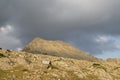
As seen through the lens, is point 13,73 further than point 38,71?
No

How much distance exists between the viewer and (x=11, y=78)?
11919 centimetres

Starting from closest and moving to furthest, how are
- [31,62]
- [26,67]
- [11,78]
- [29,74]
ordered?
1. [11,78]
2. [29,74]
3. [26,67]
4. [31,62]

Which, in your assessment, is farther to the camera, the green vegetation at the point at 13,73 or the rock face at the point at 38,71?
the rock face at the point at 38,71

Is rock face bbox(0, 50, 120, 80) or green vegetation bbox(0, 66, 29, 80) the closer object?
green vegetation bbox(0, 66, 29, 80)

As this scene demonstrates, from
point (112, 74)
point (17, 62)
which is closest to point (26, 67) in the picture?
point (17, 62)

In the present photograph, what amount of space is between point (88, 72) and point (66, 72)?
23.1 meters

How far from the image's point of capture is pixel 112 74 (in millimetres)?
181125

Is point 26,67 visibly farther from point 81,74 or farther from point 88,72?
point 88,72

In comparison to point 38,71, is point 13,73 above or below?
below

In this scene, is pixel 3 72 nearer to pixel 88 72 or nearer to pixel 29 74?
pixel 29 74

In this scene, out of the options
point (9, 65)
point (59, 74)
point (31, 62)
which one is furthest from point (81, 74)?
point (9, 65)

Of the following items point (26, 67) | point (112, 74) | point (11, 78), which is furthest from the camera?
point (112, 74)

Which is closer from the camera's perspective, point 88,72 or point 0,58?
point 0,58

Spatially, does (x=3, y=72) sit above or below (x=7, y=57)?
below
